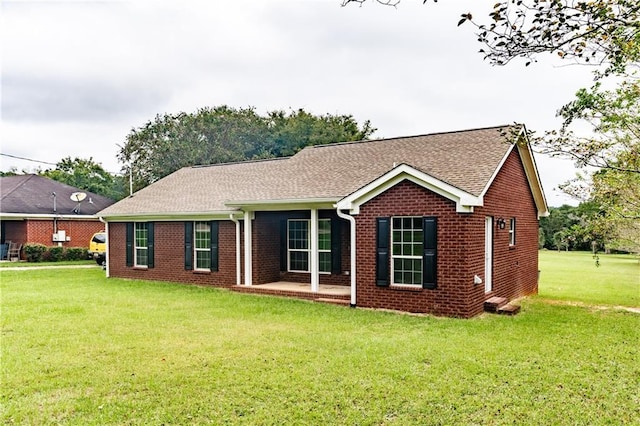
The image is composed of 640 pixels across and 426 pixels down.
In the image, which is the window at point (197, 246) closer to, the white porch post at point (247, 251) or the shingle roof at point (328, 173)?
the shingle roof at point (328, 173)

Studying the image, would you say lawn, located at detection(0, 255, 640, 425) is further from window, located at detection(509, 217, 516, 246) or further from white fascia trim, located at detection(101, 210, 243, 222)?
white fascia trim, located at detection(101, 210, 243, 222)

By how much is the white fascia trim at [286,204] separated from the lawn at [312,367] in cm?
274

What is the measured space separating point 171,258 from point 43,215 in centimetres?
1406

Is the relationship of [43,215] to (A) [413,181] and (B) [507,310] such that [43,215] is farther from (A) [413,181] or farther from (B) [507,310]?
(B) [507,310]

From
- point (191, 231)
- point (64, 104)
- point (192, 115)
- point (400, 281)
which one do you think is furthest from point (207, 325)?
point (192, 115)

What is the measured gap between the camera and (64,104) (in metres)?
21.6

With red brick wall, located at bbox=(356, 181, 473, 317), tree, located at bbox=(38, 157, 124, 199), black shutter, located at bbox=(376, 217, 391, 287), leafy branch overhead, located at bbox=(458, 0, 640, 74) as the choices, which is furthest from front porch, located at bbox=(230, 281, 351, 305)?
tree, located at bbox=(38, 157, 124, 199)

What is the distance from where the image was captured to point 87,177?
4359cm

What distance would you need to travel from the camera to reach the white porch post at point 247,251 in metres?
13.1

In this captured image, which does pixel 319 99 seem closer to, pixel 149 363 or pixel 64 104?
pixel 64 104

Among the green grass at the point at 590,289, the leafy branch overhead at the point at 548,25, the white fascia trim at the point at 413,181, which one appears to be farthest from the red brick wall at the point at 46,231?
the leafy branch overhead at the point at 548,25

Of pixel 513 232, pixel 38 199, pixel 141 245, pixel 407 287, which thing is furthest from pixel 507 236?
pixel 38 199

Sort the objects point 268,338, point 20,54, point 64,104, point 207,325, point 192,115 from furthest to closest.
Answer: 1. point 192,115
2. point 64,104
3. point 20,54
4. point 207,325
5. point 268,338

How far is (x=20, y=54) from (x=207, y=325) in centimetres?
892
